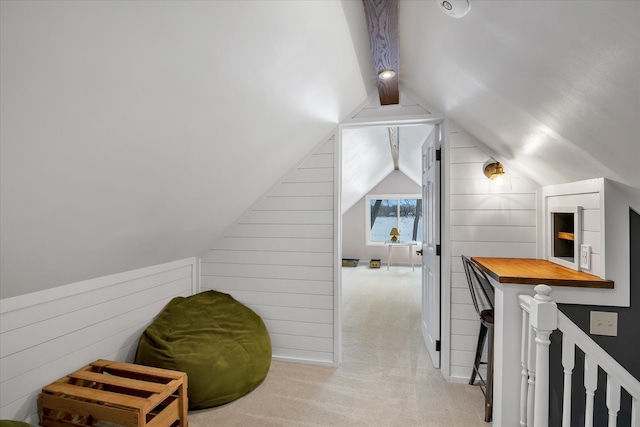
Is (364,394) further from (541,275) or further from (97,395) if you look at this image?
(97,395)

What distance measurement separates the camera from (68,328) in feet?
6.31

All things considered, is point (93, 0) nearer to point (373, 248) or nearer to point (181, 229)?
point (181, 229)

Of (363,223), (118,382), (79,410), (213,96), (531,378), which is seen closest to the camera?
(213,96)

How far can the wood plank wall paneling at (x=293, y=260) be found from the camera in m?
2.82

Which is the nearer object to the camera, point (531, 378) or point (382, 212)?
point (531, 378)

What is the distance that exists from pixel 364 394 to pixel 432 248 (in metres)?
1.34

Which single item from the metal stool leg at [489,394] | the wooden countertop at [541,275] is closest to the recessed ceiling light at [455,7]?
the wooden countertop at [541,275]

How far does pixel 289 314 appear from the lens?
9.50 ft

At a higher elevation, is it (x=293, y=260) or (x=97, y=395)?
(x=293, y=260)

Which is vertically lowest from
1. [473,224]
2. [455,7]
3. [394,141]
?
[473,224]

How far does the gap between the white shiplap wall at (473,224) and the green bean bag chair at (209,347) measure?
1590 millimetres

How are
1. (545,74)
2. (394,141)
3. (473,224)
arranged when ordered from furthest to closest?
(394,141) < (473,224) < (545,74)

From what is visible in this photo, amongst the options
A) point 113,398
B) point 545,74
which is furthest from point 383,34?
point 113,398

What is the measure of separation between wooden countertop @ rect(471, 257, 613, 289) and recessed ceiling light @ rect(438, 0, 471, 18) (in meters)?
1.31
